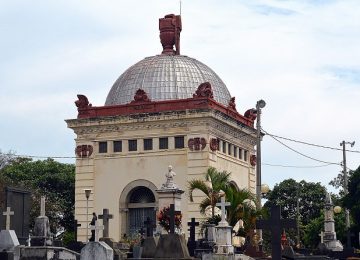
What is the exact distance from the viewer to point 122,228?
47.1 m

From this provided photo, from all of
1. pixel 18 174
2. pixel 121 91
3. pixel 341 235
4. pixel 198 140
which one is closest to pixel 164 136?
pixel 198 140

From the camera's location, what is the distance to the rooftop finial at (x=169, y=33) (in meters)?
54.9

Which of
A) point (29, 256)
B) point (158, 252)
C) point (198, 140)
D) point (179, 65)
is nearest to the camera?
point (29, 256)

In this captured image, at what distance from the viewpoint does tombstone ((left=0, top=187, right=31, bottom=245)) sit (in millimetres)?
21250

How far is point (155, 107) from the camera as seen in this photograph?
155ft

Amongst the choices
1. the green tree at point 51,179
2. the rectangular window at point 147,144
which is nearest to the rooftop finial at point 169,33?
the rectangular window at point 147,144

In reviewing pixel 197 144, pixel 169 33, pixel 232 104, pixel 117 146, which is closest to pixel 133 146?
pixel 117 146

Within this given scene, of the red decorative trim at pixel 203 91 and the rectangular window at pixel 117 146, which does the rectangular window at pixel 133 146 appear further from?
the red decorative trim at pixel 203 91

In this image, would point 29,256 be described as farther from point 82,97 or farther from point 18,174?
point 18,174

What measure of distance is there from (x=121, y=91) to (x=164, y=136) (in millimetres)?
6013

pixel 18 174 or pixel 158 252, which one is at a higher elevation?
pixel 18 174

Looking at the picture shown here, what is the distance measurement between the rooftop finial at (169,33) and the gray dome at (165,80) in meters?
2.01

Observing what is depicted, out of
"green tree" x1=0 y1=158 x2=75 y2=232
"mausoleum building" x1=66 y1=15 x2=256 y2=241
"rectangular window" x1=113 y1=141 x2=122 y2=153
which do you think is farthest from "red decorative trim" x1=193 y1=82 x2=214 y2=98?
"green tree" x1=0 y1=158 x2=75 y2=232

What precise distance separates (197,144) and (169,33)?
12406 millimetres
